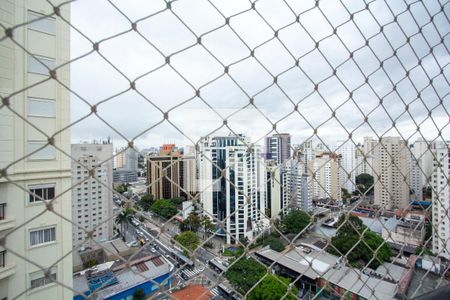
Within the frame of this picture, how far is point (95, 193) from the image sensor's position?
1.73 metres

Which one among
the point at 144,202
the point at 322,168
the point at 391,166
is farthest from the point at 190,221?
the point at 391,166

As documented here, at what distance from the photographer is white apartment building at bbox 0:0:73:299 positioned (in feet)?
1.81

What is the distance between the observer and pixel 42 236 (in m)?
0.64

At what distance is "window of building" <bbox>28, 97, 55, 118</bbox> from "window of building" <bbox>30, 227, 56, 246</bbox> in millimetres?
303

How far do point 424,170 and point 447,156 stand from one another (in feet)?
0.41

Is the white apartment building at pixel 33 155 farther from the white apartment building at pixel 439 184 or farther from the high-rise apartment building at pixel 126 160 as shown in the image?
the white apartment building at pixel 439 184

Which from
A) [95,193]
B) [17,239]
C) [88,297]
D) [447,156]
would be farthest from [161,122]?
[95,193]

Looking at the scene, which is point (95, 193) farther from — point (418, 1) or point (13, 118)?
point (418, 1)

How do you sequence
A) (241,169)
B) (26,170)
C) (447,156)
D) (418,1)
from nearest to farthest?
(26,170), (418,1), (447,156), (241,169)

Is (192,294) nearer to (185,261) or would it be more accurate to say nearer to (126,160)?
(185,261)

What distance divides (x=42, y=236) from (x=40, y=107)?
342mm

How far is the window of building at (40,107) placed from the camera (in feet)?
1.97

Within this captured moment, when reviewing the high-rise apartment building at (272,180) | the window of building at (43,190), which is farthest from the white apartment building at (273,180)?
the window of building at (43,190)

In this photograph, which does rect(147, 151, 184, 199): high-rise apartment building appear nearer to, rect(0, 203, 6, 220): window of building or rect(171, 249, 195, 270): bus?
rect(171, 249, 195, 270): bus
